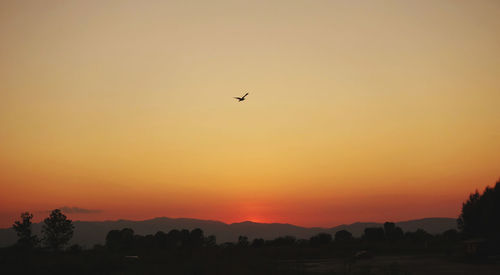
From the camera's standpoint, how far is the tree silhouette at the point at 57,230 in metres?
80.7

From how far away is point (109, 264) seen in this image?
125 feet

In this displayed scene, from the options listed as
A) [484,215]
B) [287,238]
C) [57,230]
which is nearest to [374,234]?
[287,238]

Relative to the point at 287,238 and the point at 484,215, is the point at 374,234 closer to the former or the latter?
the point at 287,238

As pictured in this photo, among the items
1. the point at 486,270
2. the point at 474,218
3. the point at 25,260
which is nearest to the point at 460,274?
the point at 486,270

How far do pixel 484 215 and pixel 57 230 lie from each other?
73212 millimetres

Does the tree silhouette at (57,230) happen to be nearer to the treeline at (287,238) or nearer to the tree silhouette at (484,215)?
the treeline at (287,238)

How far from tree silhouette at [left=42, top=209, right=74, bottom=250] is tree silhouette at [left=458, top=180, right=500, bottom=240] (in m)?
A: 70.9

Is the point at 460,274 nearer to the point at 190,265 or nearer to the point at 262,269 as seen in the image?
the point at 262,269

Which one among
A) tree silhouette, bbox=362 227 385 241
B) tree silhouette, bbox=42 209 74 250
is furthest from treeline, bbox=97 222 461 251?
tree silhouette, bbox=42 209 74 250

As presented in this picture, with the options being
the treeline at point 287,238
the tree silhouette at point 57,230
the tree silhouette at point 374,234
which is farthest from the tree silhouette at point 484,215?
the tree silhouette at point 57,230

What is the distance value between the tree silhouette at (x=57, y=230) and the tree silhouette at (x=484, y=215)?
70873 mm

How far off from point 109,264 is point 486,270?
32423 millimetres

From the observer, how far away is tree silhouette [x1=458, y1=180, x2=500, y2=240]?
65.7m

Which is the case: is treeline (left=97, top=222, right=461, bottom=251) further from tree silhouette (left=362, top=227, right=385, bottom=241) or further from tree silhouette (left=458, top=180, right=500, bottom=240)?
tree silhouette (left=458, top=180, right=500, bottom=240)
